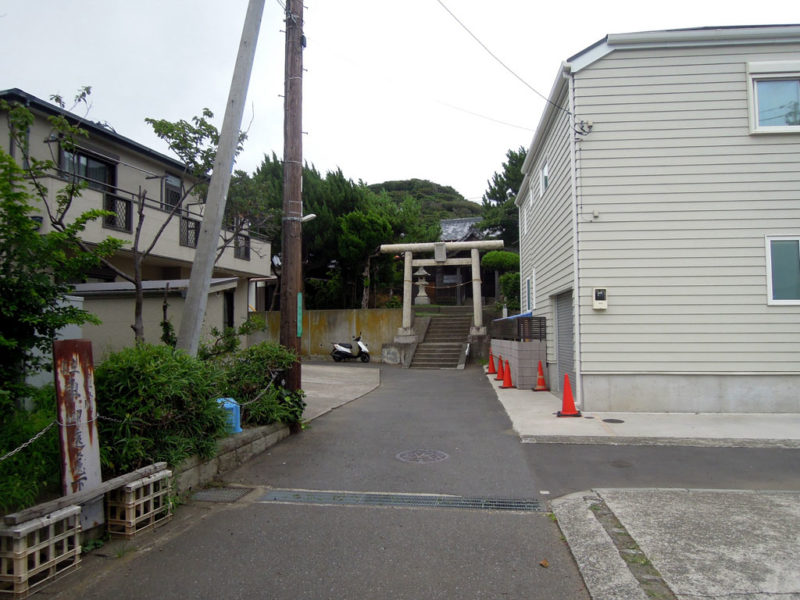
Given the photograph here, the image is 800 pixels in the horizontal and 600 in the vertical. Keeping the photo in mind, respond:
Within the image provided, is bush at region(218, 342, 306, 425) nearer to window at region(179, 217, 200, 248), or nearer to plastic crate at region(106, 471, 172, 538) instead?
plastic crate at region(106, 471, 172, 538)

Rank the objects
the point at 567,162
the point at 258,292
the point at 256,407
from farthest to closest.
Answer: the point at 258,292
the point at 567,162
the point at 256,407

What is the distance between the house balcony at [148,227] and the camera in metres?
12.6

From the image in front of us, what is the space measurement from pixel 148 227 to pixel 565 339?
1131 cm

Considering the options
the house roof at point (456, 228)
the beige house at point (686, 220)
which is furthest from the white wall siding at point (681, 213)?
the house roof at point (456, 228)

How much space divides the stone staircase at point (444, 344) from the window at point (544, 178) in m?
7.88

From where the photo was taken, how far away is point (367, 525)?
459cm

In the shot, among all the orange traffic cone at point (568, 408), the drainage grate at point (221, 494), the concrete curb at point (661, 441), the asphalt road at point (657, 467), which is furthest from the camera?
the orange traffic cone at point (568, 408)

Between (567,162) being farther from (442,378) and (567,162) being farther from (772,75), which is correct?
(442,378)

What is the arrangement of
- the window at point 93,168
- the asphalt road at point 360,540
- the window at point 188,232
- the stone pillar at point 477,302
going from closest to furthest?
the asphalt road at point 360,540, the window at point 93,168, the window at point 188,232, the stone pillar at point 477,302

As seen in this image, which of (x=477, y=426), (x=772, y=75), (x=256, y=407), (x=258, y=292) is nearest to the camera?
(x=256, y=407)

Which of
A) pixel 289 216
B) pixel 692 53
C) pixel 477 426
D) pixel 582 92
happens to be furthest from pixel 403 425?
pixel 692 53

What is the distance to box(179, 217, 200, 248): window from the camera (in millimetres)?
16234

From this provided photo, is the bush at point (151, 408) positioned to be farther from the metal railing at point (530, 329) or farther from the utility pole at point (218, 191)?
the metal railing at point (530, 329)

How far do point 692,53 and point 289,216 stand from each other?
7.67 meters
